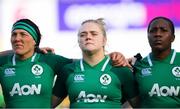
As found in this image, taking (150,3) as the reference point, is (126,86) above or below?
below

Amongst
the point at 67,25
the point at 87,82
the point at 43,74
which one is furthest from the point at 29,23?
the point at 67,25

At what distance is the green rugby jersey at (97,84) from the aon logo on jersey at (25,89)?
10.2 inches

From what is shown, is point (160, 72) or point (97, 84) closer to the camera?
point (97, 84)

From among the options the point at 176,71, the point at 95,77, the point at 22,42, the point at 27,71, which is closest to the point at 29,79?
the point at 27,71

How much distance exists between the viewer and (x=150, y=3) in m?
8.38

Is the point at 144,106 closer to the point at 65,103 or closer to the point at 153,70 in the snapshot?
the point at 153,70

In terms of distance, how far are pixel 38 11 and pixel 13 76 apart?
4.15m

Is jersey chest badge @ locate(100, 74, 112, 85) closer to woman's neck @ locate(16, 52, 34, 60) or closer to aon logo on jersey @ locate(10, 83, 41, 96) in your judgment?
aon logo on jersey @ locate(10, 83, 41, 96)

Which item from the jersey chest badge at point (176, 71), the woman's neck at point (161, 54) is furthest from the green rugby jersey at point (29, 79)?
the jersey chest badge at point (176, 71)

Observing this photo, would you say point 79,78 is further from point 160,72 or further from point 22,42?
point 160,72

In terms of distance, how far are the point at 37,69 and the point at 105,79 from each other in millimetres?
625

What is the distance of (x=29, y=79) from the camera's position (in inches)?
179

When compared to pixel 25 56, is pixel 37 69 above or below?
below

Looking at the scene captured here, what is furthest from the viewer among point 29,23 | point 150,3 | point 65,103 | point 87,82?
point 150,3
